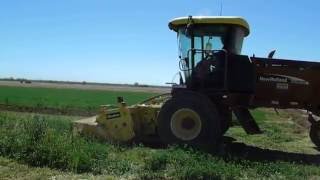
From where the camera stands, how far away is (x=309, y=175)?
9.65 meters

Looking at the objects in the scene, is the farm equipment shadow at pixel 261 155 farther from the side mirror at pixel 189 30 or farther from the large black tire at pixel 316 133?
the side mirror at pixel 189 30

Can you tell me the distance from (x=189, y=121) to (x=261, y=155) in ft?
6.39

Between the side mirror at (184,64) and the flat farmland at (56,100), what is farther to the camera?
the flat farmland at (56,100)

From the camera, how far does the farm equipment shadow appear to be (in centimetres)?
1177

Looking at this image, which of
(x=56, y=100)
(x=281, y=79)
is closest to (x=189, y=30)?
(x=281, y=79)

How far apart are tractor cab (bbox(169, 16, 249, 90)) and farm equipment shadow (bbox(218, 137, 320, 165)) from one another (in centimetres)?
167

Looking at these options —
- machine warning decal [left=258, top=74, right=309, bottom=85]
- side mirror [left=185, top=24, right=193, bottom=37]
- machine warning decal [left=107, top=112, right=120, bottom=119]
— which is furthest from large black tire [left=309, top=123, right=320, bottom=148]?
machine warning decal [left=107, top=112, right=120, bottom=119]

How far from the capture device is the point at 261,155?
41.1 ft

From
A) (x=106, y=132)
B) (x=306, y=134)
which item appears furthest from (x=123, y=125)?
(x=306, y=134)

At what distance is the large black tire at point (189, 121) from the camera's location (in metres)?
12.0

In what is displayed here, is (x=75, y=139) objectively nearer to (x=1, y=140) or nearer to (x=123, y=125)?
(x=1, y=140)

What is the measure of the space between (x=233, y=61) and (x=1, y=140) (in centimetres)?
570

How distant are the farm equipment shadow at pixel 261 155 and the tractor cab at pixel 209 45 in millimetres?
1673

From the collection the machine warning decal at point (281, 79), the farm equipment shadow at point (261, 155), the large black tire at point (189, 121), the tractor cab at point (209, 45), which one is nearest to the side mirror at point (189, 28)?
the tractor cab at point (209, 45)
